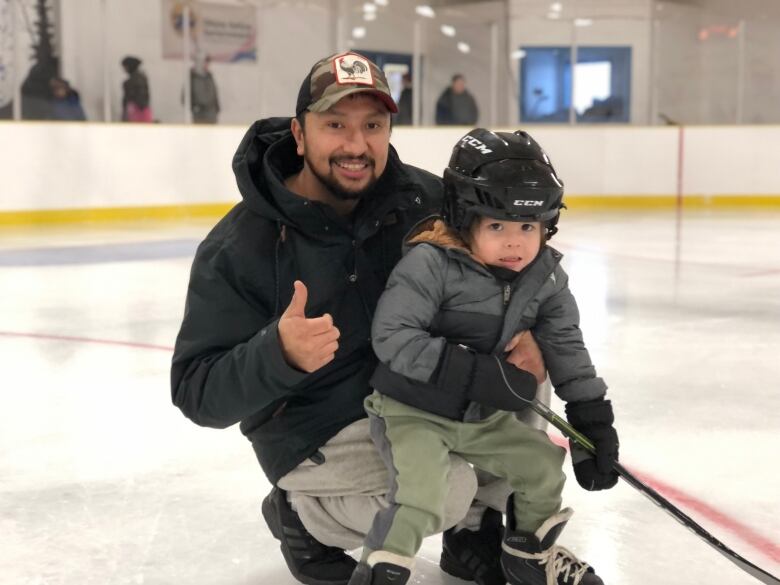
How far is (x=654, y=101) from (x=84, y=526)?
36.1 feet

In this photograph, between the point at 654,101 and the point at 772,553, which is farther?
the point at 654,101

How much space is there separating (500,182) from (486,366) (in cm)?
28

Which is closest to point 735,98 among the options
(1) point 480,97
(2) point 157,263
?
(1) point 480,97

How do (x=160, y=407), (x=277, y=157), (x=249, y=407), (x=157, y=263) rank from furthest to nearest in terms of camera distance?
(x=157, y=263) → (x=160, y=407) → (x=277, y=157) → (x=249, y=407)

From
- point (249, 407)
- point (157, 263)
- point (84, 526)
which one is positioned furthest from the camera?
point (157, 263)

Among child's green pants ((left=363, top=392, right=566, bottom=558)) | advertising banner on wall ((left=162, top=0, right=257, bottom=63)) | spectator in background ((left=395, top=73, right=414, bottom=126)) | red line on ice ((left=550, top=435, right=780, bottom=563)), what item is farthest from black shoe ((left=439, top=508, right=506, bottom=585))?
spectator in background ((left=395, top=73, right=414, bottom=126))

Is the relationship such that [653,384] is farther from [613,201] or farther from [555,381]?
[613,201]

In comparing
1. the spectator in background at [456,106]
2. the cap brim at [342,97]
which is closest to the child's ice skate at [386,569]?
the cap brim at [342,97]

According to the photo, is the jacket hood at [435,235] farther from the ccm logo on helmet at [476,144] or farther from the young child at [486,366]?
the ccm logo on helmet at [476,144]

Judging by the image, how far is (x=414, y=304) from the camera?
5.08 ft

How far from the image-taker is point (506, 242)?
1581mm

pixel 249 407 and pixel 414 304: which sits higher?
pixel 414 304

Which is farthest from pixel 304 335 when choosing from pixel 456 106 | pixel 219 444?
pixel 456 106

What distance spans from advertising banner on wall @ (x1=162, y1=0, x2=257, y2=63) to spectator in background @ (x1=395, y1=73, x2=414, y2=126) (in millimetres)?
1649
